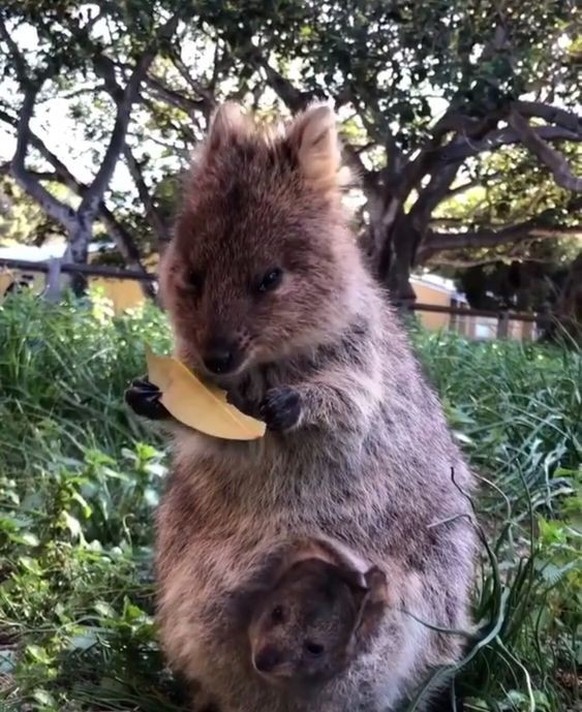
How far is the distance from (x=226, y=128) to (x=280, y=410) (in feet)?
2.73

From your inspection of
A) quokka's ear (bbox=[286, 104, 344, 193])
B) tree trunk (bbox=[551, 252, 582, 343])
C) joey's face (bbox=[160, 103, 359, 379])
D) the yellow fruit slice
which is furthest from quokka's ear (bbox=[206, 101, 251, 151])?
tree trunk (bbox=[551, 252, 582, 343])

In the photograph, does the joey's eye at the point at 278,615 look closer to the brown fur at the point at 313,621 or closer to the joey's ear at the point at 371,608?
the brown fur at the point at 313,621

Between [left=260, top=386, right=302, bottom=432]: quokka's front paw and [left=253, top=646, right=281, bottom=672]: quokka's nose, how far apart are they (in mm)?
477

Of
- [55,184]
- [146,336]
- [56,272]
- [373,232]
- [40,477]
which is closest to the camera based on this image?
[40,477]

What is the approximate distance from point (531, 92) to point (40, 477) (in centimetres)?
752

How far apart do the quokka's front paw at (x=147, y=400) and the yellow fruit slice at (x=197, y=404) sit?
20 mm

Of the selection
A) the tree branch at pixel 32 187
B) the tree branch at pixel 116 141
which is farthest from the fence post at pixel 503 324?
the tree branch at pixel 32 187

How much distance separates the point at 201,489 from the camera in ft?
8.56

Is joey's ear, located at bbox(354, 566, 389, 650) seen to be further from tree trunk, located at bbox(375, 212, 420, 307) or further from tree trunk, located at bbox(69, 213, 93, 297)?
tree trunk, located at bbox(69, 213, 93, 297)

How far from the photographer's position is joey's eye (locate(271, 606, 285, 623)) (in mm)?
2232

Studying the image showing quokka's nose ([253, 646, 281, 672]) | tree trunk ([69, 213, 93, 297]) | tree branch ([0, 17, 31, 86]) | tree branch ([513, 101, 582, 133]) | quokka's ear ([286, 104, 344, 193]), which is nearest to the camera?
quokka's nose ([253, 646, 281, 672])

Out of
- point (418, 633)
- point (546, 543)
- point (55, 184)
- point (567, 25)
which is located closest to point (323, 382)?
point (418, 633)

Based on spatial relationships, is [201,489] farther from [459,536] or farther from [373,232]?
[373,232]

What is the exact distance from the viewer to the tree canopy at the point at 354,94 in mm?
9148
